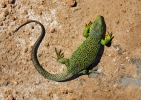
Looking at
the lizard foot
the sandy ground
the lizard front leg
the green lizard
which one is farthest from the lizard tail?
the lizard front leg

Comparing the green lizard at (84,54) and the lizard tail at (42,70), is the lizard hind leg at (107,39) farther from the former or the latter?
the lizard tail at (42,70)

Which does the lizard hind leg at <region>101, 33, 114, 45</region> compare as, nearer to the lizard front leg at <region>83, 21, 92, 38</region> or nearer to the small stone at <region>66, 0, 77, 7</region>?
the lizard front leg at <region>83, 21, 92, 38</region>

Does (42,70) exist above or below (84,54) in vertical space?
below

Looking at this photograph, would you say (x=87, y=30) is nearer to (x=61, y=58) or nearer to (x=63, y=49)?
(x=63, y=49)

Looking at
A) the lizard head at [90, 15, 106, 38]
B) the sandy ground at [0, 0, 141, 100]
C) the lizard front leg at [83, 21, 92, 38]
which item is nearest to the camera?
the lizard head at [90, 15, 106, 38]

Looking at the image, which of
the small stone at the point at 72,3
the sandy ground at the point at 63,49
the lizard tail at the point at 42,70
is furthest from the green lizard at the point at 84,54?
the small stone at the point at 72,3

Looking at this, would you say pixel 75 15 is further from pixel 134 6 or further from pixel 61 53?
pixel 134 6

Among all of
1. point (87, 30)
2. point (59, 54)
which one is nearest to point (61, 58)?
point (59, 54)
